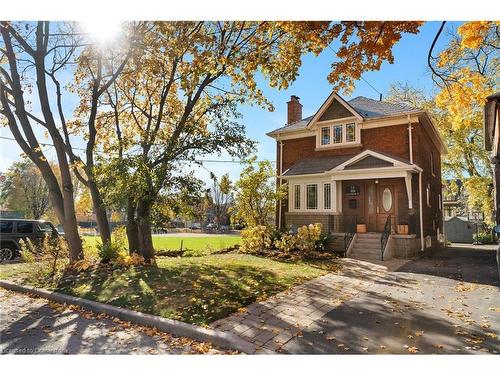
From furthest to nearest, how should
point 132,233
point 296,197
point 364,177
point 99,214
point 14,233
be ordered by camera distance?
point 296,197 → point 364,177 → point 14,233 → point 99,214 → point 132,233

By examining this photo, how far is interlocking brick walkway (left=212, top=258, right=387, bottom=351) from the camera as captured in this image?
3824 mm

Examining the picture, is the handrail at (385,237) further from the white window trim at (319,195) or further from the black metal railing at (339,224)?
the white window trim at (319,195)

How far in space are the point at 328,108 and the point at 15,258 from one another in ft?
39.7

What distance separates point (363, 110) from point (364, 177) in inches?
128

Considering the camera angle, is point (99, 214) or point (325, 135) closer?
point (99, 214)

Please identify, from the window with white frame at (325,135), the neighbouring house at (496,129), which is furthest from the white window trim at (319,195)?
the neighbouring house at (496,129)

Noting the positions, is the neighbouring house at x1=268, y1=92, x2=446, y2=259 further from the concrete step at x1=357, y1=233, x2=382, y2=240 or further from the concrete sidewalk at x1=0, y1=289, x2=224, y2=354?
the concrete sidewalk at x1=0, y1=289, x2=224, y2=354

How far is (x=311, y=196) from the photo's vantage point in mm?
13328

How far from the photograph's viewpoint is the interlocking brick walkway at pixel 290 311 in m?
3.82

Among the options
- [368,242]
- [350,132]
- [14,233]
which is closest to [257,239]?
[368,242]

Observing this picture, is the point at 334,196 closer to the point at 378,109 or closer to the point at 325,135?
the point at 325,135

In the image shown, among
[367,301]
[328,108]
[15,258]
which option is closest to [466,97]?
[367,301]

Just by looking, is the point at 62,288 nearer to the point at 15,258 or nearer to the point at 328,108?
the point at 15,258

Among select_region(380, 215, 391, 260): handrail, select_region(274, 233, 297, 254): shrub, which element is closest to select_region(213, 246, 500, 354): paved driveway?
select_region(380, 215, 391, 260): handrail
